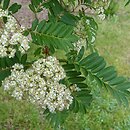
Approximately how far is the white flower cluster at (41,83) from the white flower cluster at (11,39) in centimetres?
11

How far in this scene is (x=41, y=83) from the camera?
1381 mm

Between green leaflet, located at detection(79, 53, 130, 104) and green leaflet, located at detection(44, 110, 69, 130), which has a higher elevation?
green leaflet, located at detection(79, 53, 130, 104)

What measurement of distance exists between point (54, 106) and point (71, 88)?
0.70 ft

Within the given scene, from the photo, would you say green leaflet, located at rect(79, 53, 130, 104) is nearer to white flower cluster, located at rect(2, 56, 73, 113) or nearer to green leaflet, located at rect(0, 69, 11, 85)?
white flower cluster, located at rect(2, 56, 73, 113)

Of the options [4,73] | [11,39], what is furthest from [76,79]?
[11,39]

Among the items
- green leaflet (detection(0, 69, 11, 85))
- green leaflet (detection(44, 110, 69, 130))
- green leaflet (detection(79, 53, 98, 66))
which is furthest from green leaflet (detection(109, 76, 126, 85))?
green leaflet (detection(0, 69, 11, 85))

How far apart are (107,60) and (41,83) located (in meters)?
3.04

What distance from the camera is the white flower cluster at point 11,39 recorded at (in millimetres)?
1286

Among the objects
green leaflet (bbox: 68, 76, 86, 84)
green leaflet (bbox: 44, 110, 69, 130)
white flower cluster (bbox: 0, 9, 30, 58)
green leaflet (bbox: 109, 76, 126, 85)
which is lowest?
green leaflet (bbox: 44, 110, 69, 130)

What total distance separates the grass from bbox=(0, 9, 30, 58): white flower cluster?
599 mm

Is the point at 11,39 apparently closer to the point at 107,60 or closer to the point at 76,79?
the point at 76,79

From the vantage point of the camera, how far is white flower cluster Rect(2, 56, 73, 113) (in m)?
1.39

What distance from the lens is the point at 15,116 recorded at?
339 centimetres

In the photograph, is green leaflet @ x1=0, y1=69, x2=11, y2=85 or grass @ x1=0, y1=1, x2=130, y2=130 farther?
grass @ x1=0, y1=1, x2=130, y2=130
